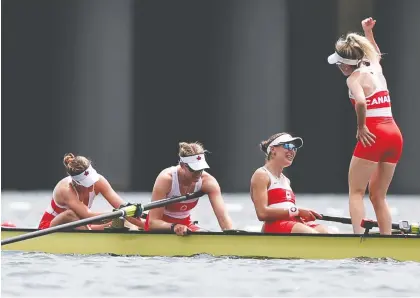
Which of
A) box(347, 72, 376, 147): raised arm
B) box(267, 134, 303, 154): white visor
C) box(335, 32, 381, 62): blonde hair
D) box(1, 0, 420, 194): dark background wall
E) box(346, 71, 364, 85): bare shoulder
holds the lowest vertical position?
box(1, 0, 420, 194): dark background wall

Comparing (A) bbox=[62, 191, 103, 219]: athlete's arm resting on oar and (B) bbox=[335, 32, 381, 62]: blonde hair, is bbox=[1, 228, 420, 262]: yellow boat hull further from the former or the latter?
(B) bbox=[335, 32, 381, 62]: blonde hair

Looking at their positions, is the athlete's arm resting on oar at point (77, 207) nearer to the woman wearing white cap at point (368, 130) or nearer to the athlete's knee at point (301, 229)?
the athlete's knee at point (301, 229)

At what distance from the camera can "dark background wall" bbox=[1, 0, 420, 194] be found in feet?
83.9

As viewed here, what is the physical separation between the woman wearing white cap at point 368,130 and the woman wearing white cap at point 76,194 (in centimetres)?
216

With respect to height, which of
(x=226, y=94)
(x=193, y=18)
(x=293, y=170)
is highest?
(x=193, y=18)

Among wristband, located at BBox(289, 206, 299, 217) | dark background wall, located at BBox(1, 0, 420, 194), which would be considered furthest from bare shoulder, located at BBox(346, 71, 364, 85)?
dark background wall, located at BBox(1, 0, 420, 194)

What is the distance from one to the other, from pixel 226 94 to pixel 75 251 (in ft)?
51.7

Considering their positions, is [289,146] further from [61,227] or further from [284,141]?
[61,227]

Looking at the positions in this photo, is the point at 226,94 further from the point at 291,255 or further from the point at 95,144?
the point at 291,255

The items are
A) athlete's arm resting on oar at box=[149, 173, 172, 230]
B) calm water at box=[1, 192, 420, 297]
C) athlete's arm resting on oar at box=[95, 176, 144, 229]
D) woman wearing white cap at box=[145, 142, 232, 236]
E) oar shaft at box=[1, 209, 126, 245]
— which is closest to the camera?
calm water at box=[1, 192, 420, 297]

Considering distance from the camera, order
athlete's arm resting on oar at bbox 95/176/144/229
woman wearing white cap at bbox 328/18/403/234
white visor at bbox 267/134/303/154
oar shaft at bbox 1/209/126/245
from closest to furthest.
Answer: woman wearing white cap at bbox 328/18/403/234 < oar shaft at bbox 1/209/126/245 < white visor at bbox 267/134/303/154 < athlete's arm resting on oar at bbox 95/176/144/229

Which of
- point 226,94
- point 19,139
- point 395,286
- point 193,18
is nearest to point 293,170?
point 226,94

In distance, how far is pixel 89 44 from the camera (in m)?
26.2

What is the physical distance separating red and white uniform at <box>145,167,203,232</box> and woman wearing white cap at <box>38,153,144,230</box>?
38cm
